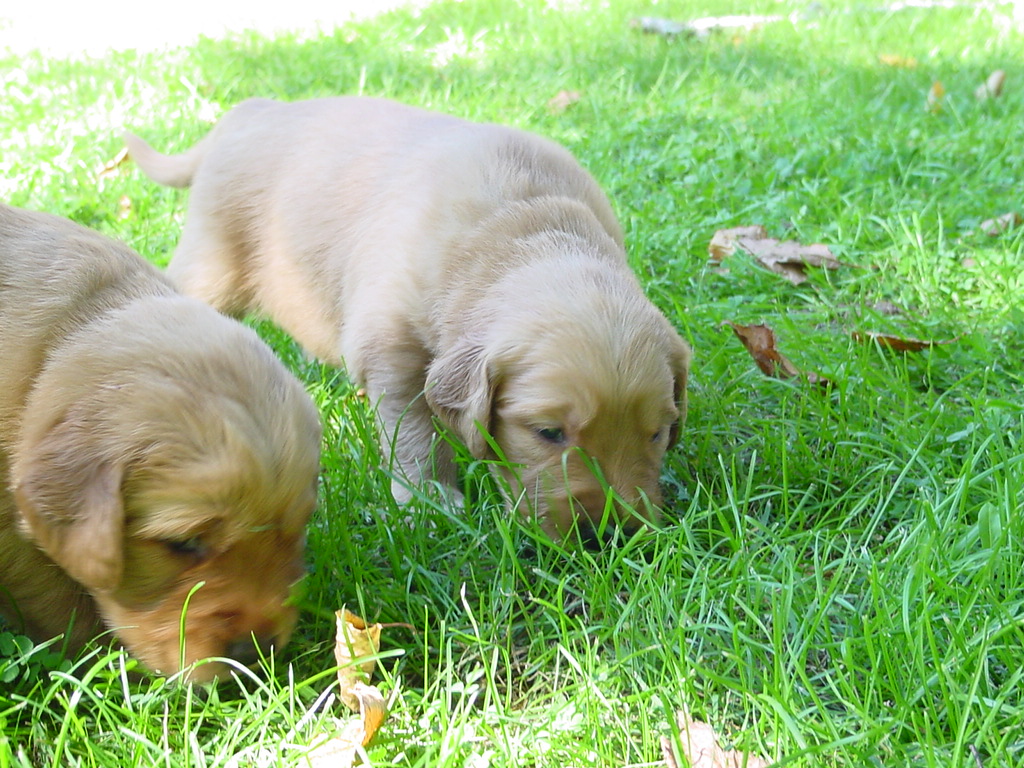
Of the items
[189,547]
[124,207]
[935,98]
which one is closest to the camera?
[189,547]

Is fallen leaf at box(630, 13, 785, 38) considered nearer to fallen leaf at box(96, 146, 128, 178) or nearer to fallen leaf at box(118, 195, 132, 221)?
fallen leaf at box(96, 146, 128, 178)

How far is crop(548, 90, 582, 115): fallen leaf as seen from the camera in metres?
6.43

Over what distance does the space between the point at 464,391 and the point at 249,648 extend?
1.02m

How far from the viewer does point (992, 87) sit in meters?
6.52

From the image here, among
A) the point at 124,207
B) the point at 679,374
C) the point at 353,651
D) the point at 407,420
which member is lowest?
the point at 124,207

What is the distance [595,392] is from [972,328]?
67.1 inches

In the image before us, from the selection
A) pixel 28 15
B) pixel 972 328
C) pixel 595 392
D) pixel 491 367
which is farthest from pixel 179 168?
pixel 28 15

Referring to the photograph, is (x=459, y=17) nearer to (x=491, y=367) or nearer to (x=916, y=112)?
(x=916, y=112)

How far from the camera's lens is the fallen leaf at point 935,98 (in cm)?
620

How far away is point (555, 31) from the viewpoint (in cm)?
791

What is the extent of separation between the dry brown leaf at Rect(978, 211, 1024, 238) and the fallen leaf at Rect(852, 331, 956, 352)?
1150mm

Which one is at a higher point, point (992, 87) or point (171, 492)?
point (171, 492)

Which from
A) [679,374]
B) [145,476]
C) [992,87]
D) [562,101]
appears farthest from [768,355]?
[992,87]

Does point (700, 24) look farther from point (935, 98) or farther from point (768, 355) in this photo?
point (768, 355)
